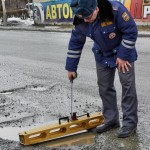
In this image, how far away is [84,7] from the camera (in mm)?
4258

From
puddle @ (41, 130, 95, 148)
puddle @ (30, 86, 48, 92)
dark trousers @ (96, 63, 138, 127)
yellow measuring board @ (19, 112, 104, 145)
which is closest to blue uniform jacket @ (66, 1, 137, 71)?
dark trousers @ (96, 63, 138, 127)

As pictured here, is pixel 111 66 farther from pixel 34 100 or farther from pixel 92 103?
pixel 34 100

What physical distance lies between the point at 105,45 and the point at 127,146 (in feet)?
3.66

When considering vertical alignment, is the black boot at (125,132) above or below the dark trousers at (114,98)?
below

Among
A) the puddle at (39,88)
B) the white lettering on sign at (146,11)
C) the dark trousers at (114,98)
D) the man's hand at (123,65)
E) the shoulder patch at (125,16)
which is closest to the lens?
the shoulder patch at (125,16)

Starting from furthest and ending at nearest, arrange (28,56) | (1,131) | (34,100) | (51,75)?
1. (28,56)
2. (51,75)
3. (34,100)
4. (1,131)

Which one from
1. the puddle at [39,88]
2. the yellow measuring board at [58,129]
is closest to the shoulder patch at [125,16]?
the yellow measuring board at [58,129]

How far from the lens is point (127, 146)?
4559mm

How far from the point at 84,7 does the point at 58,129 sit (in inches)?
60.1

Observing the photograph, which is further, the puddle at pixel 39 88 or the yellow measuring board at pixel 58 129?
the puddle at pixel 39 88

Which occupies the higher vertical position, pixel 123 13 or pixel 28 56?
pixel 123 13

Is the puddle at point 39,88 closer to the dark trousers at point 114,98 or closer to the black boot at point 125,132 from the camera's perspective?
the dark trousers at point 114,98

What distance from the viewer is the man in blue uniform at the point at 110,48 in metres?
4.43

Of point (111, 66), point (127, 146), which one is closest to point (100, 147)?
point (127, 146)
